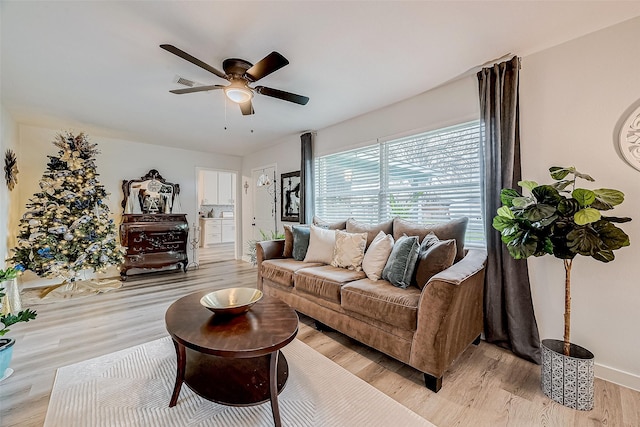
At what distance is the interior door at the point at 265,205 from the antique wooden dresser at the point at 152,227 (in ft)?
4.70

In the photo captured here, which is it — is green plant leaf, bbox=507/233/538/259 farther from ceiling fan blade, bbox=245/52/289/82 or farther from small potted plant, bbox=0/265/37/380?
small potted plant, bbox=0/265/37/380

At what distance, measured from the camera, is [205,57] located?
7.33 feet

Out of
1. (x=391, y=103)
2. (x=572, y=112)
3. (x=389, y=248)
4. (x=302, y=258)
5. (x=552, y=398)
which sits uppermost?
(x=391, y=103)

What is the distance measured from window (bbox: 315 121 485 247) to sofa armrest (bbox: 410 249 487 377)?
963 mm

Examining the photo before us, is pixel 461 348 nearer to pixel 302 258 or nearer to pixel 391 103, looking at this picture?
pixel 302 258

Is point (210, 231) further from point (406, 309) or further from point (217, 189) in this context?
point (406, 309)

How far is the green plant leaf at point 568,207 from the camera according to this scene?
158 centimetres

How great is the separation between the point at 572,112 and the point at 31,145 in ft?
22.6

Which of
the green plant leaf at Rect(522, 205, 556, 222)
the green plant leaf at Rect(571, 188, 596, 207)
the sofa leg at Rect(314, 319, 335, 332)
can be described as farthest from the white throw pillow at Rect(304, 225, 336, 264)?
the green plant leaf at Rect(571, 188, 596, 207)

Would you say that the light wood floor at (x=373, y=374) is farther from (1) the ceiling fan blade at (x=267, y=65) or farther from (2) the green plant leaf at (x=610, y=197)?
(1) the ceiling fan blade at (x=267, y=65)

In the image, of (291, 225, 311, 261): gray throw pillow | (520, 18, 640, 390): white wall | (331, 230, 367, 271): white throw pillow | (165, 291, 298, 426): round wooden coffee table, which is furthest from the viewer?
(291, 225, 311, 261): gray throw pillow

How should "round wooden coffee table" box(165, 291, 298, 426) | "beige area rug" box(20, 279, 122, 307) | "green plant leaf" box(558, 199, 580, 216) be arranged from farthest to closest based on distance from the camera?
"beige area rug" box(20, 279, 122, 307), "green plant leaf" box(558, 199, 580, 216), "round wooden coffee table" box(165, 291, 298, 426)

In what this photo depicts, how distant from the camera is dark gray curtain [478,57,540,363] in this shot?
7.06ft

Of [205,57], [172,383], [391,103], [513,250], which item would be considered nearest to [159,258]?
[172,383]
